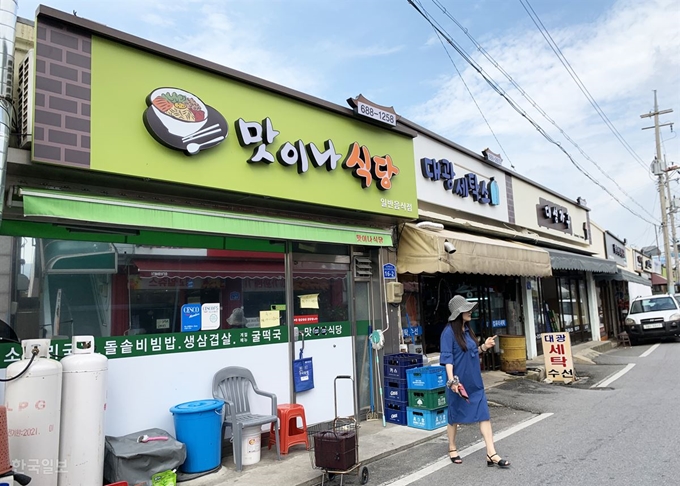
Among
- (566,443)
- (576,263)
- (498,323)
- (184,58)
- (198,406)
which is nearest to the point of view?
(198,406)

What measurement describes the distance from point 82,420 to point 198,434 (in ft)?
4.20

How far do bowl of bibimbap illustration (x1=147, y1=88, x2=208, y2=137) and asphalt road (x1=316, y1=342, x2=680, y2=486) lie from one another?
4.20 meters

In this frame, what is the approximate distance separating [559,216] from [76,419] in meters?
16.2

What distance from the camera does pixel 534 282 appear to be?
15.5 metres

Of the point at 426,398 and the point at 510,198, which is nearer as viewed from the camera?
the point at 426,398

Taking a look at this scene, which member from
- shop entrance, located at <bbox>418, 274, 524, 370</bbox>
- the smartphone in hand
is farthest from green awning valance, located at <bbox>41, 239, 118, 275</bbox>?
shop entrance, located at <bbox>418, 274, 524, 370</bbox>

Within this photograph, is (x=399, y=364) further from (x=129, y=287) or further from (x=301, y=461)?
(x=129, y=287)

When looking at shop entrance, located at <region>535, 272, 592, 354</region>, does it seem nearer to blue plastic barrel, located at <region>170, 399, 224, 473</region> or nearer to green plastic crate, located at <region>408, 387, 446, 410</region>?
green plastic crate, located at <region>408, 387, 446, 410</region>

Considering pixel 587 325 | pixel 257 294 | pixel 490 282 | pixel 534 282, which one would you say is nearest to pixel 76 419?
pixel 257 294

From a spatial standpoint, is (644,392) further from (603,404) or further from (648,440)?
(648,440)

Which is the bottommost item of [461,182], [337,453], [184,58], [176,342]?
[337,453]

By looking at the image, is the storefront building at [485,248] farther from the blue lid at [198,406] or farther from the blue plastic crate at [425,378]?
the blue lid at [198,406]

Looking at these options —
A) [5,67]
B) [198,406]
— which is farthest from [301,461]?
[5,67]

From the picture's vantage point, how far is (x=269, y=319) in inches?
271
